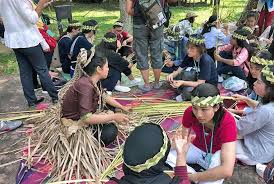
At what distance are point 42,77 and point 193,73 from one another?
180 cm

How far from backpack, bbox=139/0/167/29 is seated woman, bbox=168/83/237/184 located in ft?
5.94

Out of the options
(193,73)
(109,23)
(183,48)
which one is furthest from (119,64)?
(109,23)

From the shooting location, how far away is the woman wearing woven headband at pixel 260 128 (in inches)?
107

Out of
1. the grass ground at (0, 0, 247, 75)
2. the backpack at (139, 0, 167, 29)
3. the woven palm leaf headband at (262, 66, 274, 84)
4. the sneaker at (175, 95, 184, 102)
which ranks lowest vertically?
the grass ground at (0, 0, 247, 75)

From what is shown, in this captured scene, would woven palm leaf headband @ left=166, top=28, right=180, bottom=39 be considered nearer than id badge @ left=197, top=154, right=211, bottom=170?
No

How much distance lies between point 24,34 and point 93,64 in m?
1.12

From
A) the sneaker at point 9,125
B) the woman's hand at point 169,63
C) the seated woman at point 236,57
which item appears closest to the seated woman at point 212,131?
the sneaker at point 9,125

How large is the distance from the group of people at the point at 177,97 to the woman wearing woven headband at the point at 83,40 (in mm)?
14

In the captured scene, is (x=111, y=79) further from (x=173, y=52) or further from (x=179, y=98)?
(x=173, y=52)

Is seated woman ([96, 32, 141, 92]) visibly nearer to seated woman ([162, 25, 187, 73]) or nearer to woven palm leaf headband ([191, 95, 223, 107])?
seated woman ([162, 25, 187, 73])

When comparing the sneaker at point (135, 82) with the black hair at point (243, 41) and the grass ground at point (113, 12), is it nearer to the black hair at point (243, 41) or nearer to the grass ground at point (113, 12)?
the black hair at point (243, 41)

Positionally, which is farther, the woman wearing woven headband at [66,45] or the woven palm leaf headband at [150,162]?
the woman wearing woven headband at [66,45]

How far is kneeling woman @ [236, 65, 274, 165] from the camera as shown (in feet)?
8.92

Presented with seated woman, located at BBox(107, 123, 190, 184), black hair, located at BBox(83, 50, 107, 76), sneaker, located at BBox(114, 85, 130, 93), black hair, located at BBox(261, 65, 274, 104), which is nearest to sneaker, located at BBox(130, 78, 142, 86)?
sneaker, located at BBox(114, 85, 130, 93)
